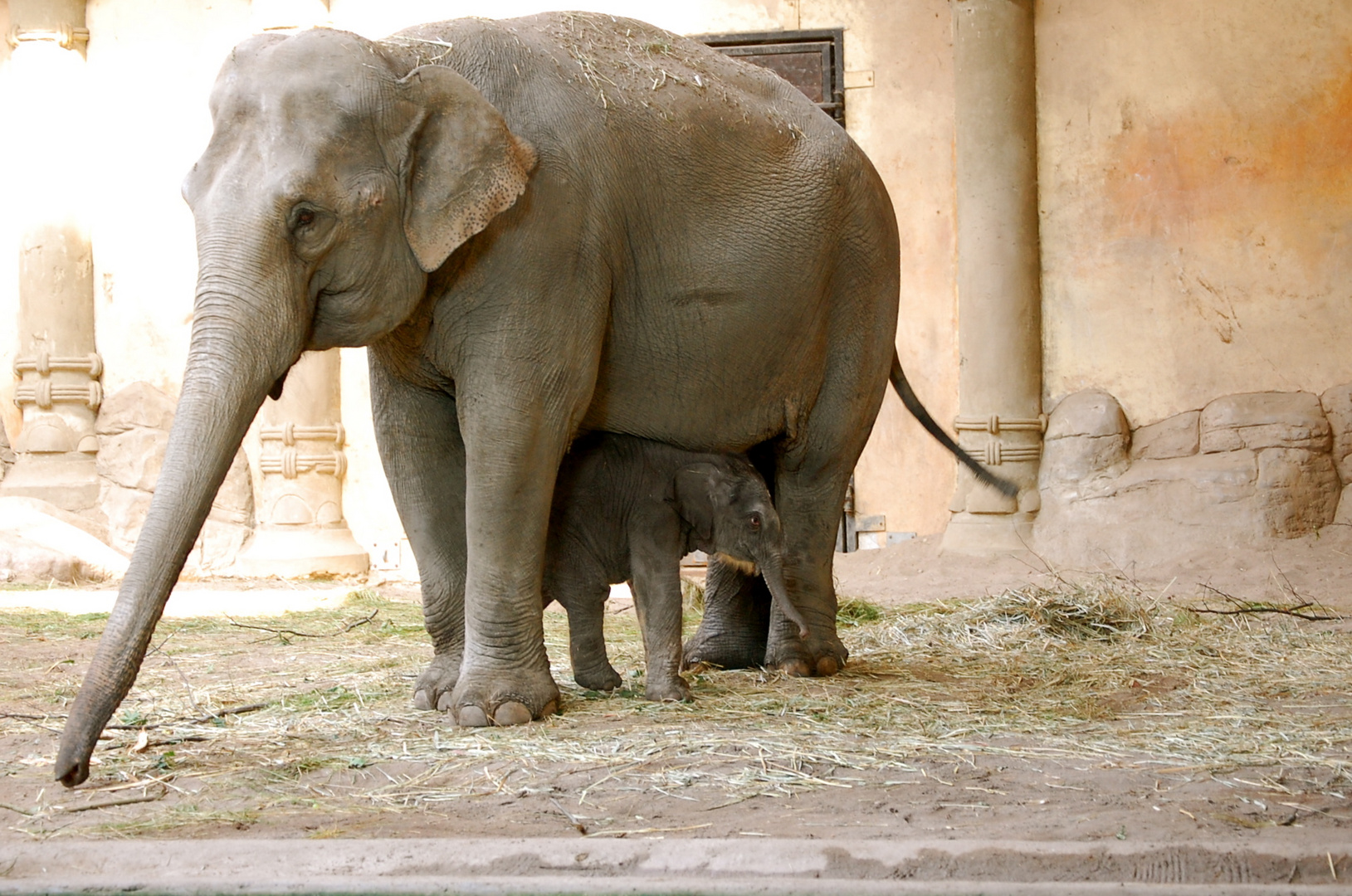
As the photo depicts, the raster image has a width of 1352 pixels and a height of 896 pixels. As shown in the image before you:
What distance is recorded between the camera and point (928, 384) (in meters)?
10.3

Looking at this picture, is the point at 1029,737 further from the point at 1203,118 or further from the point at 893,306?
the point at 1203,118

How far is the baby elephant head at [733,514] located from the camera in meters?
4.70

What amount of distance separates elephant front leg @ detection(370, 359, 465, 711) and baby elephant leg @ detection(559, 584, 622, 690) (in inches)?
14.8

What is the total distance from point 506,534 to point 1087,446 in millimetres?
6502

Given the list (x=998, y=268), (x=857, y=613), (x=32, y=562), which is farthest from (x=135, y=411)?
(x=998, y=268)

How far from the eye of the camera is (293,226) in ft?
12.2

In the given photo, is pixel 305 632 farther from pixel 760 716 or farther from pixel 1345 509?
pixel 1345 509

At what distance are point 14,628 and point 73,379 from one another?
415 cm

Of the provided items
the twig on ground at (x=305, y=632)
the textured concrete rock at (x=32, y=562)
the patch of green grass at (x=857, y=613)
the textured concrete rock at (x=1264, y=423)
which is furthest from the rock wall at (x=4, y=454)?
the textured concrete rock at (x=1264, y=423)

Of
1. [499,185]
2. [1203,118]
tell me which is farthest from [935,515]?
[499,185]

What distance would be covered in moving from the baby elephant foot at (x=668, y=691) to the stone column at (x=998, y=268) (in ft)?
18.3

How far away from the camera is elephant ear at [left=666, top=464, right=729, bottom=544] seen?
15.4 feet

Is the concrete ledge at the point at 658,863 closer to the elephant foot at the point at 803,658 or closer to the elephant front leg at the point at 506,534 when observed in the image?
the elephant front leg at the point at 506,534

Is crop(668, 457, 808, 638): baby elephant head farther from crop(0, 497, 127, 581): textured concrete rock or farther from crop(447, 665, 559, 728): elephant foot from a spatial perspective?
crop(0, 497, 127, 581): textured concrete rock
